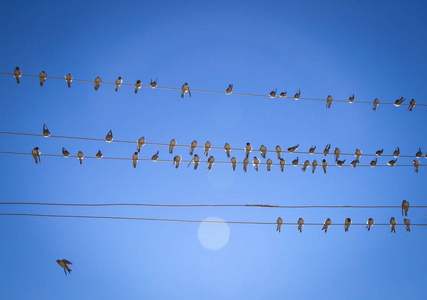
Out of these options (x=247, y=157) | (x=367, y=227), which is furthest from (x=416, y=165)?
(x=247, y=157)

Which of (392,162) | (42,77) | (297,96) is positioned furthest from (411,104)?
(42,77)

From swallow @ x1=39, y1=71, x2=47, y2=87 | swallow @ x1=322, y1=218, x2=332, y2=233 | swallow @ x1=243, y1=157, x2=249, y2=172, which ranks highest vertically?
swallow @ x1=39, y1=71, x2=47, y2=87

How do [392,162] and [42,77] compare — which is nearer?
[42,77]

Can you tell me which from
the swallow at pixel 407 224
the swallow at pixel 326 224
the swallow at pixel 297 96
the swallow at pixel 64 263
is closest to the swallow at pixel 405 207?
the swallow at pixel 407 224

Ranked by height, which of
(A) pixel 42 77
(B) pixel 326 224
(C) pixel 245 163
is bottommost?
(B) pixel 326 224

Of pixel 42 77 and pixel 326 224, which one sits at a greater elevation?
pixel 42 77

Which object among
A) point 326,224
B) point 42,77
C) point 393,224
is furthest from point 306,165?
point 42,77

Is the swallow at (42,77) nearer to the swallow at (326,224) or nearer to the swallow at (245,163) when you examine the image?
the swallow at (245,163)

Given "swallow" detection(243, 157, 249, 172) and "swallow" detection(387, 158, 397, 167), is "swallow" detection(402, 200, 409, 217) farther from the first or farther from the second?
"swallow" detection(243, 157, 249, 172)

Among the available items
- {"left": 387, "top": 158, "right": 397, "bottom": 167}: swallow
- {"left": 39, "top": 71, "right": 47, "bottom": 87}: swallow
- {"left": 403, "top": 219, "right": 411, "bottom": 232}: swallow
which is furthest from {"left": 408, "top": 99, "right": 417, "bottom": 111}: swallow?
{"left": 39, "top": 71, "right": 47, "bottom": 87}: swallow

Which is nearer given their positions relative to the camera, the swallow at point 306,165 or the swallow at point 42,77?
the swallow at point 42,77

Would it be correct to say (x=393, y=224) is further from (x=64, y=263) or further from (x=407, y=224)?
(x=64, y=263)

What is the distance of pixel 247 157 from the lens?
9891 mm

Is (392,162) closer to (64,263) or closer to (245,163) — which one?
(245,163)
